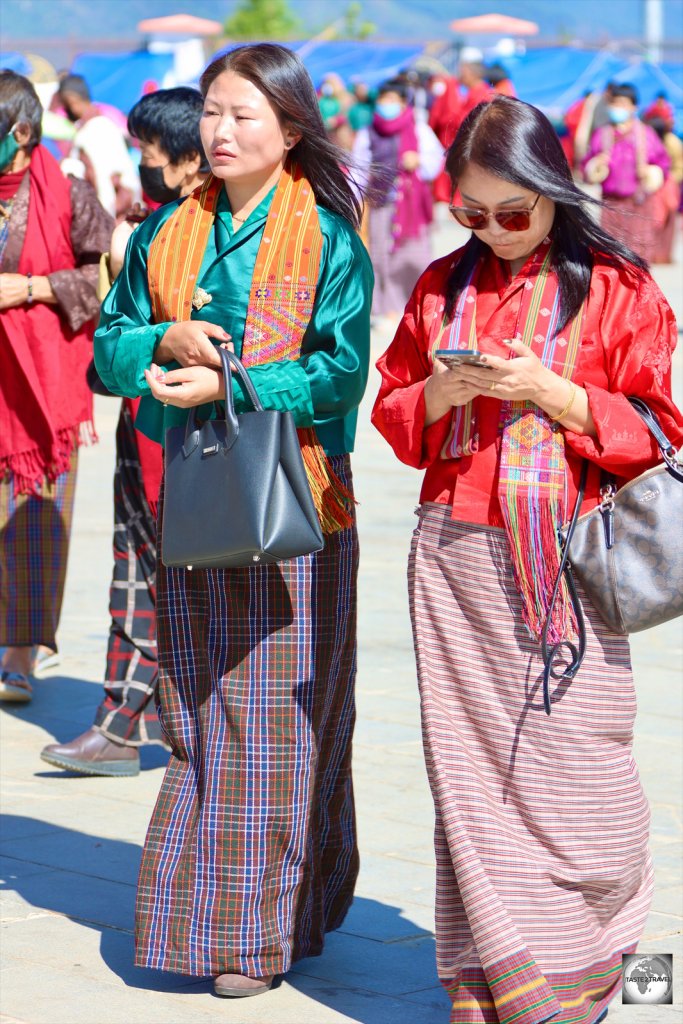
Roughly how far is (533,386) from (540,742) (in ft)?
2.19

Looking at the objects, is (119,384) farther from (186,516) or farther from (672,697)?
(672,697)

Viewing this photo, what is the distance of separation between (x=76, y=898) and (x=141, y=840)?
0.45 meters

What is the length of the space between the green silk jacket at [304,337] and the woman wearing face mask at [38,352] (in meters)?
1.97

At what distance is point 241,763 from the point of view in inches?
141

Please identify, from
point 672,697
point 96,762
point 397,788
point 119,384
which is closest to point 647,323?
point 119,384

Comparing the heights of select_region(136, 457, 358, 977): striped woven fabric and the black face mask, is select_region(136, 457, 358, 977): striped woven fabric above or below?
below

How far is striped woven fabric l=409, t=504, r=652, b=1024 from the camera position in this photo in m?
3.18

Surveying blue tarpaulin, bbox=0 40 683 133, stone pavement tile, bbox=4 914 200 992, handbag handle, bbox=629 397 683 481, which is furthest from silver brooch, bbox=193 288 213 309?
blue tarpaulin, bbox=0 40 683 133

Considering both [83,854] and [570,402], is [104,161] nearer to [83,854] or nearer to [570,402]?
[83,854]

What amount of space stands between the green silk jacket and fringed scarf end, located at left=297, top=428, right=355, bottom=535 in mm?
41

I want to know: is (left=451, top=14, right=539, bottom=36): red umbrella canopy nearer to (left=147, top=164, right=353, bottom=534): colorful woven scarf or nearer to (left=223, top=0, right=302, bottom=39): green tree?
(left=147, top=164, right=353, bottom=534): colorful woven scarf

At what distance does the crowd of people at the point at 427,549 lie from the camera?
124 inches

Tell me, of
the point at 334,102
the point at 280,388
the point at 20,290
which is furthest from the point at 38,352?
the point at 334,102

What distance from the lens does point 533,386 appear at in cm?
303
